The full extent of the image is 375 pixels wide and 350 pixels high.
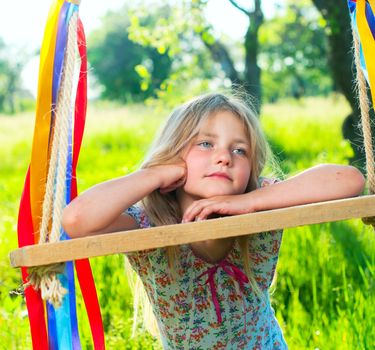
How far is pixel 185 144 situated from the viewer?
197 cm

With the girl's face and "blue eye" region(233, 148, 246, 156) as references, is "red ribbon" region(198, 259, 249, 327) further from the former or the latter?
"blue eye" region(233, 148, 246, 156)

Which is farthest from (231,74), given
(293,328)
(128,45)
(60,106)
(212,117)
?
(128,45)

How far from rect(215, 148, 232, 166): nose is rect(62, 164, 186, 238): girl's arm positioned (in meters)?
0.12

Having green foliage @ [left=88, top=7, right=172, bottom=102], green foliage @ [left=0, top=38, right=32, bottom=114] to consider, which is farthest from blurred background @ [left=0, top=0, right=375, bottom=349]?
green foliage @ [left=0, top=38, right=32, bottom=114]

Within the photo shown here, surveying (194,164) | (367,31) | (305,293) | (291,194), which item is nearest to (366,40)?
(367,31)

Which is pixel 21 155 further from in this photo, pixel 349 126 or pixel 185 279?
pixel 185 279

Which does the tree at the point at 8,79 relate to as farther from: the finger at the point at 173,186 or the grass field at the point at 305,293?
the finger at the point at 173,186

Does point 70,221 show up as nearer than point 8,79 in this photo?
Yes

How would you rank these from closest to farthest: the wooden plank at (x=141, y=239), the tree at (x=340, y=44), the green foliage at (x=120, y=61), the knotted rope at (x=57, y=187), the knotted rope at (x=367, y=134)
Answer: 1. the wooden plank at (x=141, y=239)
2. the knotted rope at (x=57, y=187)
3. the knotted rope at (x=367, y=134)
4. the tree at (x=340, y=44)
5. the green foliage at (x=120, y=61)

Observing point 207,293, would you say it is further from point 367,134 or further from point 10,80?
point 10,80

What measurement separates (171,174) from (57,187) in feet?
1.41

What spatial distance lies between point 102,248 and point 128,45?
45861 millimetres

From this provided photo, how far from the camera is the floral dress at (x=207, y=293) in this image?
2037 mm

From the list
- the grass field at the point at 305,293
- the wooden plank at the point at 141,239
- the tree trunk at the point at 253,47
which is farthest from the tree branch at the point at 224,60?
the wooden plank at the point at 141,239
